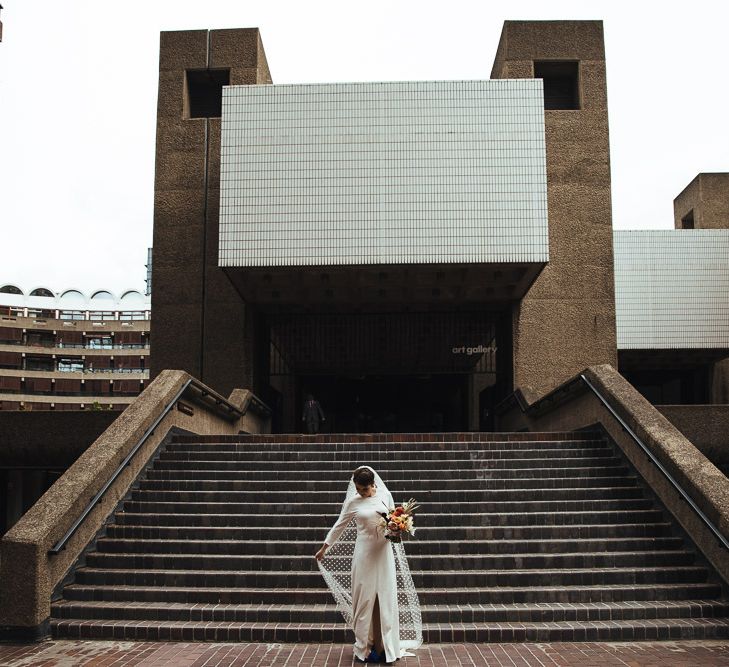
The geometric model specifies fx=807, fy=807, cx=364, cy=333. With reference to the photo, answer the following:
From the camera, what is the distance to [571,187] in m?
19.1

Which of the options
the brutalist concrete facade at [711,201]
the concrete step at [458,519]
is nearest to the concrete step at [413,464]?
the concrete step at [458,519]

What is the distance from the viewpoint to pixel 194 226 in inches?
751

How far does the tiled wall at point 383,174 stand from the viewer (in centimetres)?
1633

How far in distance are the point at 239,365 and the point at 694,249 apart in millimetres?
13118

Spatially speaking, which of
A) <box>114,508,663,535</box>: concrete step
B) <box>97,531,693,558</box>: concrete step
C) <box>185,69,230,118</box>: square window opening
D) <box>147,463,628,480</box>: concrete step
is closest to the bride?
<box>97,531,693,558</box>: concrete step

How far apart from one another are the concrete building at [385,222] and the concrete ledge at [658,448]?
416 cm

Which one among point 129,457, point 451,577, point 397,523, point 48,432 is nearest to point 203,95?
point 48,432

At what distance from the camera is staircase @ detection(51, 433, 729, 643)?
7543 millimetres

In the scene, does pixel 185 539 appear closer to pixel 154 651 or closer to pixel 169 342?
pixel 154 651

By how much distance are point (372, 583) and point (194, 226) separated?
14.0 m

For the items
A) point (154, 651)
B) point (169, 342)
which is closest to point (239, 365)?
point (169, 342)

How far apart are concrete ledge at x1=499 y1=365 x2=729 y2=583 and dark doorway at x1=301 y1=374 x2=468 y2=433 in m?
11.8

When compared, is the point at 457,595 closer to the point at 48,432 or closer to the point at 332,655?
the point at 332,655

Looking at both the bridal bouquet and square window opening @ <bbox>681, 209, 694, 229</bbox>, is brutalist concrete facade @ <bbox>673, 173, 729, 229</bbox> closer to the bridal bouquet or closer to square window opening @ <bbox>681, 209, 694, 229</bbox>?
square window opening @ <bbox>681, 209, 694, 229</bbox>
